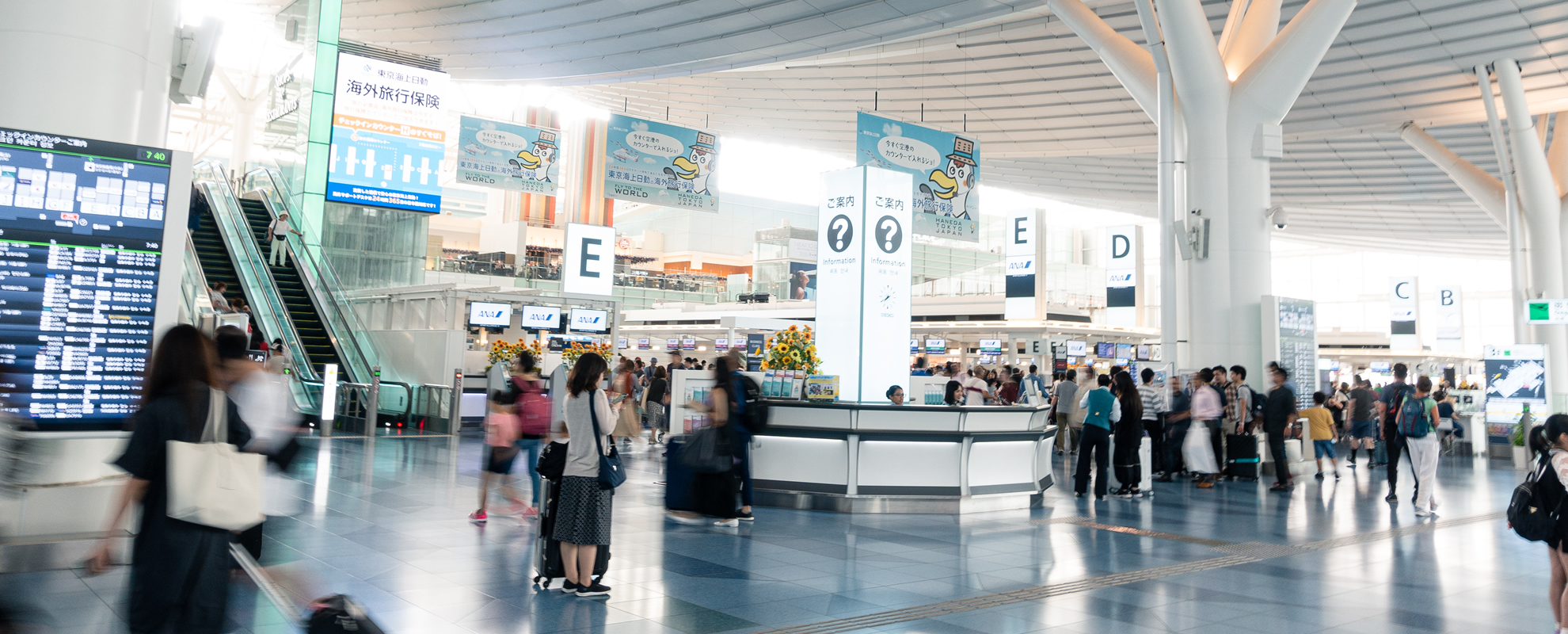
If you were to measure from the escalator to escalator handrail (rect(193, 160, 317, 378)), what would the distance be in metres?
0.16

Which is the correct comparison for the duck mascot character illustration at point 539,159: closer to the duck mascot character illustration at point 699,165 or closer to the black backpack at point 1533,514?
the duck mascot character illustration at point 699,165

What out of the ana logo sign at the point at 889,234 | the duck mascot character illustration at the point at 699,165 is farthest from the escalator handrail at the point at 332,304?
the ana logo sign at the point at 889,234

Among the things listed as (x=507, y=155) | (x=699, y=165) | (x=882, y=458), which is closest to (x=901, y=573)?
(x=882, y=458)

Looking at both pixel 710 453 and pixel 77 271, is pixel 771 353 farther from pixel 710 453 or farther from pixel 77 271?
pixel 77 271

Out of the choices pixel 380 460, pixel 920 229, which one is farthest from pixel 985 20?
pixel 380 460

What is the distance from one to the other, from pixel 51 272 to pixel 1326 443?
546 inches

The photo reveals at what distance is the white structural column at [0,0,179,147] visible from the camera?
18.2 ft

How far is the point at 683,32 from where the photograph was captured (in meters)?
17.9

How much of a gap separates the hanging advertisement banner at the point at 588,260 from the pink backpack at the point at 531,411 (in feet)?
37.5

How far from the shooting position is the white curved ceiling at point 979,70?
1603 centimetres

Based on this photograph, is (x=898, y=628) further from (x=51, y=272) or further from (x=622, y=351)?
(x=622, y=351)

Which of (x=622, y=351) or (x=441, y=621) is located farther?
(x=622, y=351)

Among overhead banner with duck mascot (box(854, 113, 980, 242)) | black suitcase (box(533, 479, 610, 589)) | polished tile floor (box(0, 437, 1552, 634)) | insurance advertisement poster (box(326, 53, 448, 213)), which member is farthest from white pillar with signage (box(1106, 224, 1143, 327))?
black suitcase (box(533, 479, 610, 589))

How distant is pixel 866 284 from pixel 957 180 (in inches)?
260
